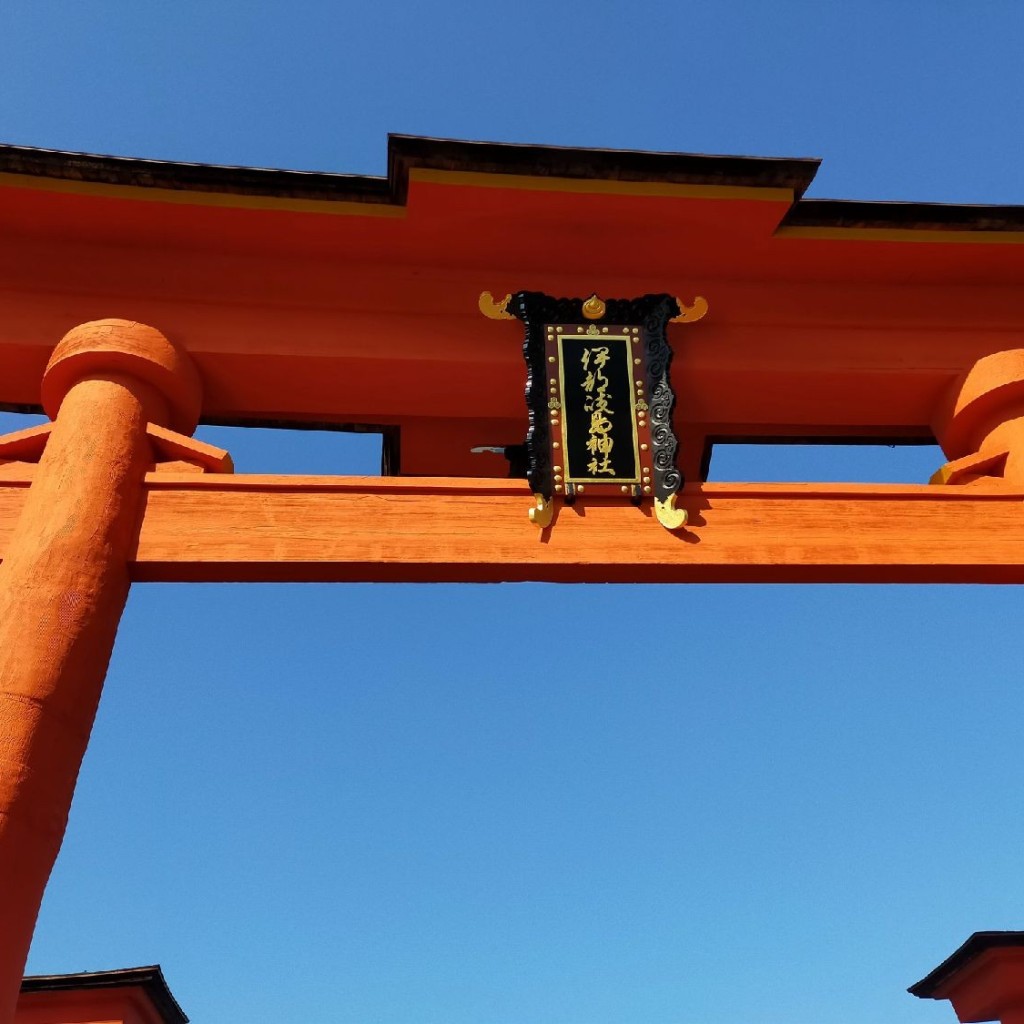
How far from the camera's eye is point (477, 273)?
6180 millimetres

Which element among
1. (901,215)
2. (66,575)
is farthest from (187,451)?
(901,215)

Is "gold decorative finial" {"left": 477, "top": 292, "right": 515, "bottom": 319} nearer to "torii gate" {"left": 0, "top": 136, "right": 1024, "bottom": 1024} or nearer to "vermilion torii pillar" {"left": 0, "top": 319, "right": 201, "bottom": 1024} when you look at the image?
"torii gate" {"left": 0, "top": 136, "right": 1024, "bottom": 1024}

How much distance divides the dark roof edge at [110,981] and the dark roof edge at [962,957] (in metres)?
7.13

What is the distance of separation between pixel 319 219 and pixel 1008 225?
4.34 meters

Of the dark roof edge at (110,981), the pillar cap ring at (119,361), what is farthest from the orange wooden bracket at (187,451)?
the dark roof edge at (110,981)

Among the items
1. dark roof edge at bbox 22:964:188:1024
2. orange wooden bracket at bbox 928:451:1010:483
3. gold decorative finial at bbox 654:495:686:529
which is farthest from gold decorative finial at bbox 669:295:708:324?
dark roof edge at bbox 22:964:188:1024

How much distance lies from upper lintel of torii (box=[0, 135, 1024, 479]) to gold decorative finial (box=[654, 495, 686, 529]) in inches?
47.9

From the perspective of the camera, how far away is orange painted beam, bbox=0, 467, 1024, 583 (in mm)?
4906

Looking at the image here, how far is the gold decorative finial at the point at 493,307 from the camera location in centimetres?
583

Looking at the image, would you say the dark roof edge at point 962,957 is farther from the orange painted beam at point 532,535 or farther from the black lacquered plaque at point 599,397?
the black lacquered plaque at point 599,397

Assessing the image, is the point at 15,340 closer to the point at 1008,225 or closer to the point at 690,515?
the point at 690,515

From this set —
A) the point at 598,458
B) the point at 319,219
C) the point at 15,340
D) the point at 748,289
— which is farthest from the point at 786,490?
the point at 15,340

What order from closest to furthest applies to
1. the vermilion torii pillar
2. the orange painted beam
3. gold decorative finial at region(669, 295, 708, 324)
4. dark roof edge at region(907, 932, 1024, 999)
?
the vermilion torii pillar, the orange painted beam, gold decorative finial at region(669, 295, 708, 324), dark roof edge at region(907, 932, 1024, 999)

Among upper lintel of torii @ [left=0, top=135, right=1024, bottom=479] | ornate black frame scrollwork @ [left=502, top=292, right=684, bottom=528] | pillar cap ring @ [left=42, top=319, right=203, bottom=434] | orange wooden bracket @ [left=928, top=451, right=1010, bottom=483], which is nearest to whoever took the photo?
ornate black frame scrollwork @ [left=502, top=292, right=684, bottom=528]
